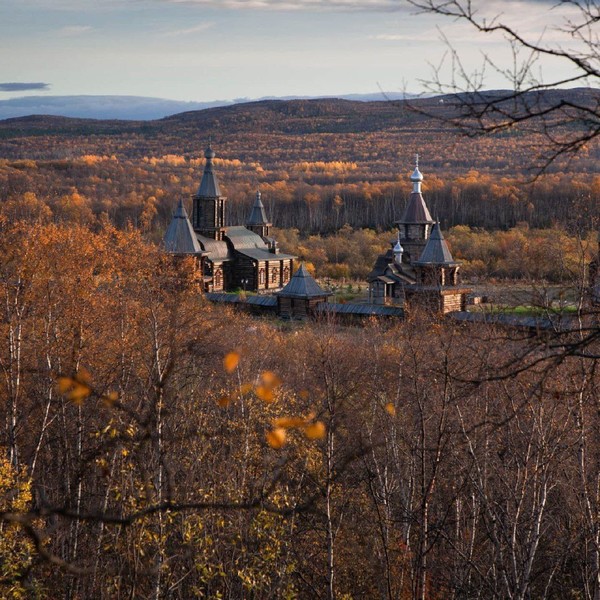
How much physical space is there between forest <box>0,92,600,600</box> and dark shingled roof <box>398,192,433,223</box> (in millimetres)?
6787

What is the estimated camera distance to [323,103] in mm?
194375

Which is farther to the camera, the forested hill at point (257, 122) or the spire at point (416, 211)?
the forested hill at point (257, 122)

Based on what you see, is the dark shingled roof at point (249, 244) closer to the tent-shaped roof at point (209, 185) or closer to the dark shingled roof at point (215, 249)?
the dark shingled roof at point (215, 249)

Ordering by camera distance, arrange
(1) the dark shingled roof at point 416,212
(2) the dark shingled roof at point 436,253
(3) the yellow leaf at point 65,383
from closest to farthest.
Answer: (3) the yellow leaf at point 65,383
(2) the dark shingled roof at point 436,253
(1) the dark shingled roof at point 416,212

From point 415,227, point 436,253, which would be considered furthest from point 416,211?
point 436,253

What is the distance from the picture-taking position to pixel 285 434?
331 centimetres

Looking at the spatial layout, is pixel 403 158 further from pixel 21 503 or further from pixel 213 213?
pixel 21 503

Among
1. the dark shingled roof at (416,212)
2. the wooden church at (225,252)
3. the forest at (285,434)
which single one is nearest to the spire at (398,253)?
the dark shingled roof at (416,212)

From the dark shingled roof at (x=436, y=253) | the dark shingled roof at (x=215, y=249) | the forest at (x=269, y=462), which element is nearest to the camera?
the forest at (x=269, y=462)

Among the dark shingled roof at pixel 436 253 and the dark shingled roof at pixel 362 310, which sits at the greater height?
the dark shingled roof at pixel 436 253

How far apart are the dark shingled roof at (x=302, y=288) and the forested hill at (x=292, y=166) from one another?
35.5ft

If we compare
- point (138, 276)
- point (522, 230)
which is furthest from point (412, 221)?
point (522, 230)

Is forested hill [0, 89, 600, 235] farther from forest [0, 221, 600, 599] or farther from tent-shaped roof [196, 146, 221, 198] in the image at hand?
forest [0, 221, 600, 599]

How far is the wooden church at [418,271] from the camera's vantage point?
39500 mm
